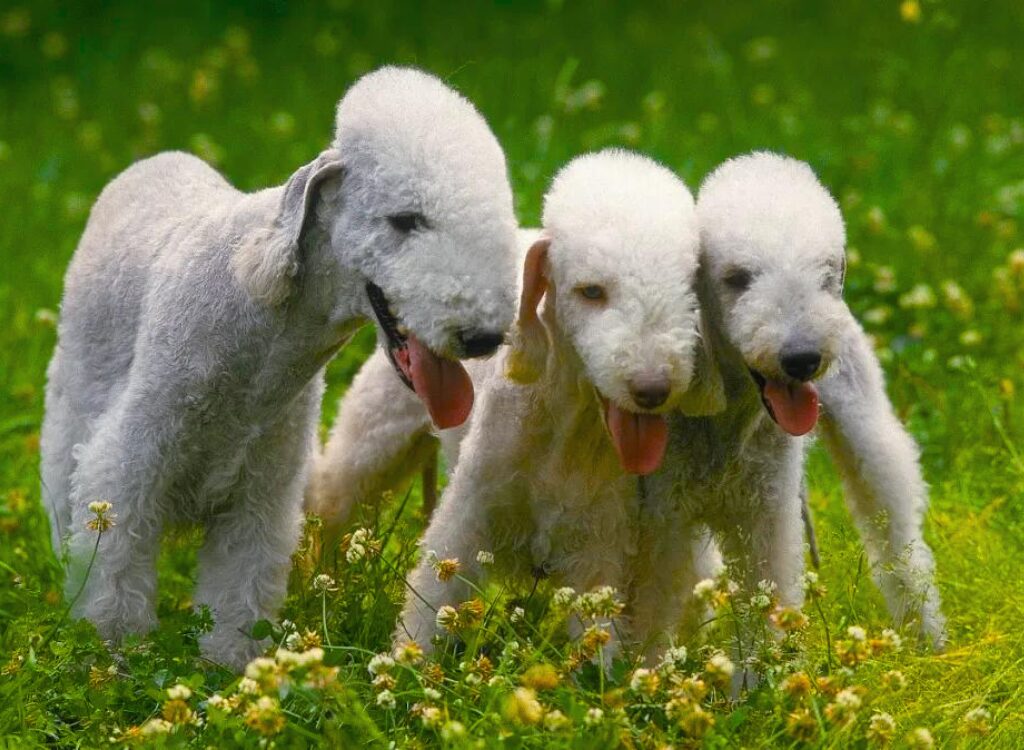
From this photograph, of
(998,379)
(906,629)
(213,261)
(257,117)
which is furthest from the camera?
(257,117)

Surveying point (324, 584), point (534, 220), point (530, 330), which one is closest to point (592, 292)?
point (530, 330)

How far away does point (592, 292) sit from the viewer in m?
3.92

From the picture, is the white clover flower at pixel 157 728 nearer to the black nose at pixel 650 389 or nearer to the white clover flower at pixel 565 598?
the white clover flower at pixel 565 598

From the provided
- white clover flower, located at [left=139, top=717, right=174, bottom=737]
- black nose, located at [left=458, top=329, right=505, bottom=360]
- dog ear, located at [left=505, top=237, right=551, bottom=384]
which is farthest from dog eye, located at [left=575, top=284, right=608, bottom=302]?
white clover flower, located at [left=139, top=717, right=174, bottom=737]

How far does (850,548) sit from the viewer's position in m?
4.63

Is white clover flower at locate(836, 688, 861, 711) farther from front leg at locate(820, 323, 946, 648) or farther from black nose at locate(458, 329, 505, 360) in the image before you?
front leg at locate(820, 323, 946, 648)

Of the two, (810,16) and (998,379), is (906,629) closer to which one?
(998,379)

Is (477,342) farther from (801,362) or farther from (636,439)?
(801,362)

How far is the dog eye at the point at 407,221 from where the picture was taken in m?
3.64

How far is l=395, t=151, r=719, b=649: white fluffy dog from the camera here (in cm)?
381

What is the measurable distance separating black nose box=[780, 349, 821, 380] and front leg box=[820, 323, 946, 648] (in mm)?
770

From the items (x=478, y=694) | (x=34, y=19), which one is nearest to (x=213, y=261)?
(x=478, y=694)

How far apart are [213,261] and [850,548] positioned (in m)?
1.91

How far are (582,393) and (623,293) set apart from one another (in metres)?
0.44
